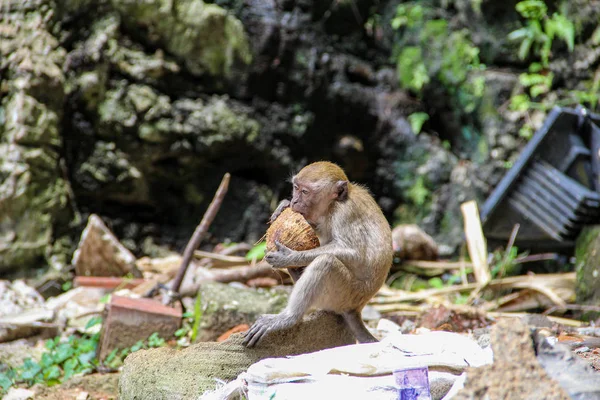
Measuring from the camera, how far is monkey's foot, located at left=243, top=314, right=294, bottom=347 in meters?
4.10

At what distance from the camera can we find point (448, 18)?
10164 millimetres

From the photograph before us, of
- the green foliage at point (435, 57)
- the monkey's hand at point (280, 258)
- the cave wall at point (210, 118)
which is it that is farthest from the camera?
the green foliage at point (435, 57)

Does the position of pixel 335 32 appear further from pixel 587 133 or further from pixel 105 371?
pixel 105 371

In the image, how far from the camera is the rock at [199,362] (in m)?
3.68

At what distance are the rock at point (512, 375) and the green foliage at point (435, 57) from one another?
7.51 m

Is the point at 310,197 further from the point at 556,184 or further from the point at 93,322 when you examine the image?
the point at 556,184

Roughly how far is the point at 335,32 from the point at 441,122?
2393 millimetres

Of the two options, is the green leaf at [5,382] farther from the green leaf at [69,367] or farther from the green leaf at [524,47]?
the green leaf at [524,47]

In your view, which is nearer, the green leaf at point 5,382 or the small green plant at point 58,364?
the green leaf at point 5,382

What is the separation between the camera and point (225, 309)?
557cm

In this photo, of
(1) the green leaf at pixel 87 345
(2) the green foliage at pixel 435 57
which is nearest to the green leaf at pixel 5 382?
(1) the green leaf at pixel 87 345

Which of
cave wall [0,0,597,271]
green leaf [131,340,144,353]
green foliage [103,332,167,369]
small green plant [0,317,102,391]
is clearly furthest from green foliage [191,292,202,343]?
cave wall [0,0,597,271]

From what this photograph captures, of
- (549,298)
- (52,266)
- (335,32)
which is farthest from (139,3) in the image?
(549,298)

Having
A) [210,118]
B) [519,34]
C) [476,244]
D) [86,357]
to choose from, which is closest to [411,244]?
[476,244]
